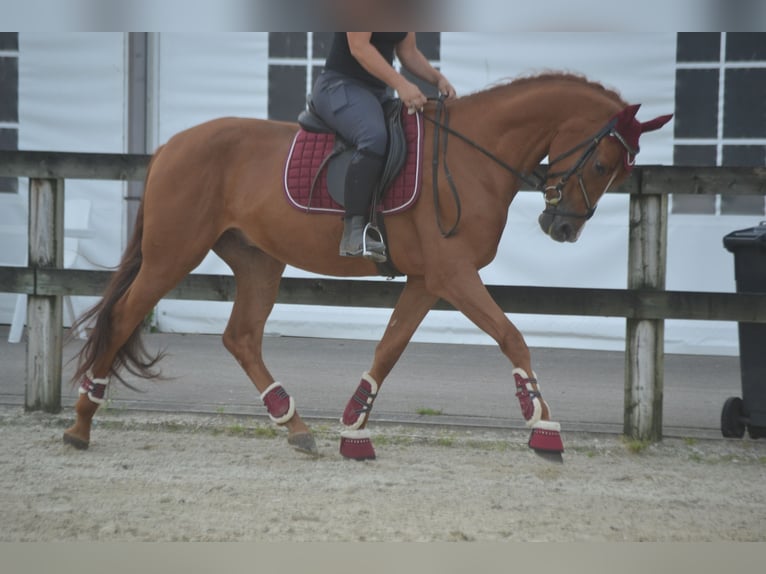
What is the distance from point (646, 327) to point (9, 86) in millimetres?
6015

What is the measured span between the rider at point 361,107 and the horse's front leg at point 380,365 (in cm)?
41

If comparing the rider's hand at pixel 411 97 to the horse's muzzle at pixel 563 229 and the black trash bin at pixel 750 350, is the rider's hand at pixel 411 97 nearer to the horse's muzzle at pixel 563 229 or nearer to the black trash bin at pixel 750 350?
the horse's muzzle at pixel 563 229

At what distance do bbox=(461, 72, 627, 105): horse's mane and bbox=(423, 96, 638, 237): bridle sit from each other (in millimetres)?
201

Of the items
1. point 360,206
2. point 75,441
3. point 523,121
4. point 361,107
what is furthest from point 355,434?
point 523,121

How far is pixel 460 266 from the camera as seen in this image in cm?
348

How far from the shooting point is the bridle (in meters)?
3.32

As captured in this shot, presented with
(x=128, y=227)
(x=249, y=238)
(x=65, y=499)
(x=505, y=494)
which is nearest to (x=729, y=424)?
(x=505, y=494)

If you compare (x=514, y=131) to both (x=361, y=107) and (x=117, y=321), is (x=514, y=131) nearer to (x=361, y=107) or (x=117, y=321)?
(x=361, y=107)

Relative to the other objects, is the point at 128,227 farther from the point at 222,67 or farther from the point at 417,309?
the point at 417,309

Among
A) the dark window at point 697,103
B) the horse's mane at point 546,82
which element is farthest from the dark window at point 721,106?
the horse's mane at point 546,82

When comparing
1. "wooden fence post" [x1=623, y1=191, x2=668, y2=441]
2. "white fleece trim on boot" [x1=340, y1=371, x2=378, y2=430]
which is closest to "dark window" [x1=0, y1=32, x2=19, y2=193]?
"white fleece trim on boot" [x1=340, y1=371, x2=378, y2=430]

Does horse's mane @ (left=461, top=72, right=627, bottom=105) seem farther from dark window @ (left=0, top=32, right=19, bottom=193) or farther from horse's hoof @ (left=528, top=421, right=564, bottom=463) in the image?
dark window @ (left=0, top=32, right=19, bottom=193)

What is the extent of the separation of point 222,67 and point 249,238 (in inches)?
151

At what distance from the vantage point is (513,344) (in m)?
3.25
